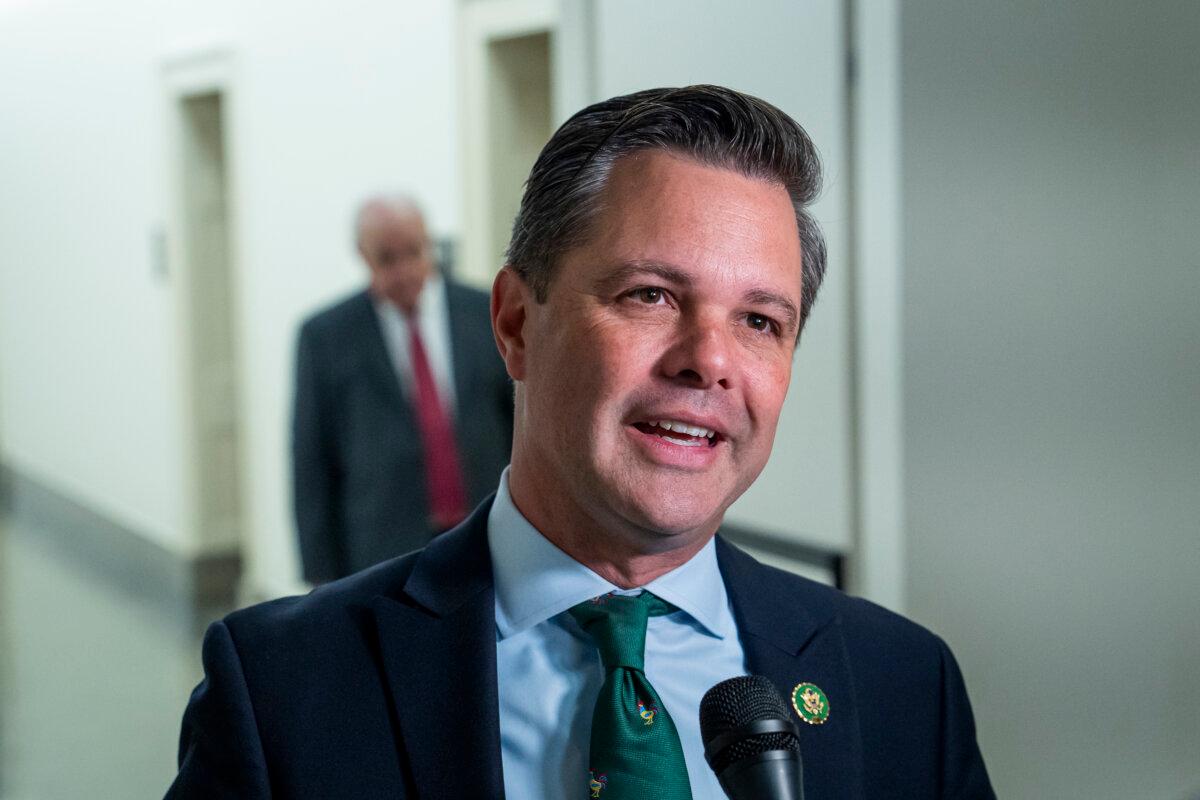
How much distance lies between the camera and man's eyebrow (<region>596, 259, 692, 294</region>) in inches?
42.9

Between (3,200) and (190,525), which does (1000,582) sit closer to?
(190,525)

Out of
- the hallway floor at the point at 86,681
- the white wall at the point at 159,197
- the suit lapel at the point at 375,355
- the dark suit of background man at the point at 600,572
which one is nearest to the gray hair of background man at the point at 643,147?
the dark suit of background man at the point at 600,572

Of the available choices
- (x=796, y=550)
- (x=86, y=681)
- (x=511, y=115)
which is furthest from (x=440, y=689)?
(x=86, y=681)

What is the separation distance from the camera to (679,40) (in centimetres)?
279

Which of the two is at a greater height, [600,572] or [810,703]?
[600,572]

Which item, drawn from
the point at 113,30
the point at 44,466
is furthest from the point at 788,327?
the point at 44,466

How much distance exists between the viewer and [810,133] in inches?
103

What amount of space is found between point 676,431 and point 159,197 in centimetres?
671

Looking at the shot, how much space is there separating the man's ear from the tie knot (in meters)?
0.22

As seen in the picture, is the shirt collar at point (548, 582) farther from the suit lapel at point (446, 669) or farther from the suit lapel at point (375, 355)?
the suit lapel at point (375, 355)

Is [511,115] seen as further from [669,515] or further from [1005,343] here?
[669,515]

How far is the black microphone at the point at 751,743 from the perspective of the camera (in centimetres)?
83

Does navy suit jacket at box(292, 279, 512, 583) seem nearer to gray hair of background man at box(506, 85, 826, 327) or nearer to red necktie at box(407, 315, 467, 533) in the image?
red necktie at box(407, 315, 467, 533)

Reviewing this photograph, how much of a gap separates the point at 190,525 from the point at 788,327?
6443mm
